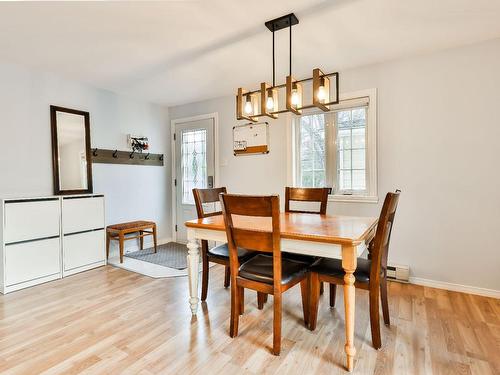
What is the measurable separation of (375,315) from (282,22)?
2.12 meters

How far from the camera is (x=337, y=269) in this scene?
6.16ft

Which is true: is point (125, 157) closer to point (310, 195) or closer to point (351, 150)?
point (310, 195)

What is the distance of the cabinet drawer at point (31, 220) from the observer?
2.66 meters

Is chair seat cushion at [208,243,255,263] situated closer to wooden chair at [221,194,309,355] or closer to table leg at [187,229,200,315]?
table leg at [187,229,200,315]

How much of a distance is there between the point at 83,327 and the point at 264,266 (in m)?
1.39

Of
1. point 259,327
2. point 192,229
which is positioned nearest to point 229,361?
point 259,327

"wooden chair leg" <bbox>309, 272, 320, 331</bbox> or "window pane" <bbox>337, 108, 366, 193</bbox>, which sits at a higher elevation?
"window pane" <bbox>337, 108, 366, 193</bbox>

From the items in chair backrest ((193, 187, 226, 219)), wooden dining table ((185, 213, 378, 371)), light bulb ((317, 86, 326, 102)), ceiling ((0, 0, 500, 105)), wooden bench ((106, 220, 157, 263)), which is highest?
ceiling ((0, 0, 500, 105))

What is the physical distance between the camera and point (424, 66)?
275cm

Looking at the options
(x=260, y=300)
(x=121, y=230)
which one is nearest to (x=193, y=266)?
(x=260, y=300)

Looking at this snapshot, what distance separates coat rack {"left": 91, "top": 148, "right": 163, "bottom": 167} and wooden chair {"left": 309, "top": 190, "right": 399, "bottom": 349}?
10.0ft

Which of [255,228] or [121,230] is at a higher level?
[255,228]

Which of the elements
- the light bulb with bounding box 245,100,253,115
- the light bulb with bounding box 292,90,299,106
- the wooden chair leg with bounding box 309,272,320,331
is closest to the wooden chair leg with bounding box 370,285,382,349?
the wooden chair leg with bounding box 309,272,320,331

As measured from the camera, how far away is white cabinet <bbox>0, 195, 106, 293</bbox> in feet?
8.76
